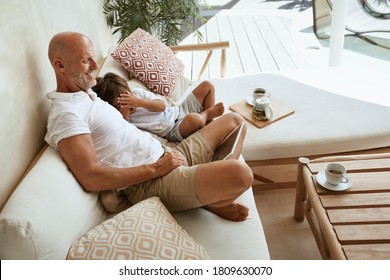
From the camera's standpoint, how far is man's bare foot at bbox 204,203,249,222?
1.44 metres

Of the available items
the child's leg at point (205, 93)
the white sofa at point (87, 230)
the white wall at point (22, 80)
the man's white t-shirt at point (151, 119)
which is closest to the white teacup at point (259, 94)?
the child's leg at point (205, 93)

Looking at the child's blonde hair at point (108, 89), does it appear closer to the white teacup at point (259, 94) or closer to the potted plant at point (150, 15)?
the white teacup at point (259, 94)

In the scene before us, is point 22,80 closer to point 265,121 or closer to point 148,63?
point 148,63

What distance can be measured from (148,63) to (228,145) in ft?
2.84

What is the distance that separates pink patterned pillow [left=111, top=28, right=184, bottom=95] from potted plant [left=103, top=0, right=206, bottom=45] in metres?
0.64

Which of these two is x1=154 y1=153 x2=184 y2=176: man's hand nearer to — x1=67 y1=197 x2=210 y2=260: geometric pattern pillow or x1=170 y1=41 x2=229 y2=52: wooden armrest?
x1=67 y1=197 x2=210 y2=260: geometric pattern pillow

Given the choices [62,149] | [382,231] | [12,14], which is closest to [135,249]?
[62,149]

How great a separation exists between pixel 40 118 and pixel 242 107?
1180 millimetres

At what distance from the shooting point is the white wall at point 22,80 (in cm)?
128

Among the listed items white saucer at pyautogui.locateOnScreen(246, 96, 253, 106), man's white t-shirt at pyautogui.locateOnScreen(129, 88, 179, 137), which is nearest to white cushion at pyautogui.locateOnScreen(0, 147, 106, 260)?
man's white t-shirt at pyautogui.locateOnScreen(129, 88, 179, 137)

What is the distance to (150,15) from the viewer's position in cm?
307

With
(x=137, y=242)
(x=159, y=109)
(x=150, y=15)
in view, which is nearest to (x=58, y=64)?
(x=159, y=109)

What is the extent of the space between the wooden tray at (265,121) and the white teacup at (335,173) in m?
0.55

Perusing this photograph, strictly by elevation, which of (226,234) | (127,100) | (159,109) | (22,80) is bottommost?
(226,234)
